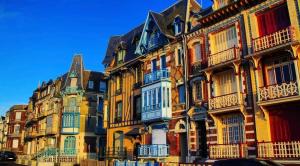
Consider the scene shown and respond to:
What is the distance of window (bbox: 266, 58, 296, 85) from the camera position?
17.0 meters

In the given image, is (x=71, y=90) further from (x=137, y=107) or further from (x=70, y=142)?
(x=137, y=107)

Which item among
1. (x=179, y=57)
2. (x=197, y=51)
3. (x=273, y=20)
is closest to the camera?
(x=273, y=20)

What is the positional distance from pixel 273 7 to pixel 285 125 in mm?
7175

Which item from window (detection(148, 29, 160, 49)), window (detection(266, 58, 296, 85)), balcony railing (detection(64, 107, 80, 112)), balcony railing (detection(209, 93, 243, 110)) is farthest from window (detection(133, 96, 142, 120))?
balcony railing (detection(64, 107, 80, 112))

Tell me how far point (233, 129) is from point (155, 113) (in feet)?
24.2

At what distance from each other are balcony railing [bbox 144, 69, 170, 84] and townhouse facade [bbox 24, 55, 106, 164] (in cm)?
1905

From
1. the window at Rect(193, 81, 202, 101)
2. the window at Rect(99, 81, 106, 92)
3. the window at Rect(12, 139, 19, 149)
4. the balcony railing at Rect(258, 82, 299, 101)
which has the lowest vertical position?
the window at Rect(12, 139, 19, 149)

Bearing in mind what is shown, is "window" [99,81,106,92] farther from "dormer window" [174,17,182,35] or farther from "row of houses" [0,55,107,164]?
"dormer window" [174,17,182,35]

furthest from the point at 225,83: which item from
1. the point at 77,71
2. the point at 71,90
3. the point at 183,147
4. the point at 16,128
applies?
the point at 16,128

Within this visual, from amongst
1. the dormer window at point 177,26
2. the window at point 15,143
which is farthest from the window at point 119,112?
the window at point 15,143

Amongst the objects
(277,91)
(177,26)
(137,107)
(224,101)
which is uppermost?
(177,26)

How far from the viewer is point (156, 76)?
83.9ft

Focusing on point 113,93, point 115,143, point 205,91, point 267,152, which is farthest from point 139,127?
point 267,152

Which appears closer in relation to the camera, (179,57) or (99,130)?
(179,57)
